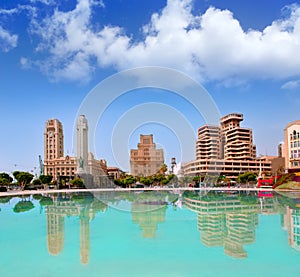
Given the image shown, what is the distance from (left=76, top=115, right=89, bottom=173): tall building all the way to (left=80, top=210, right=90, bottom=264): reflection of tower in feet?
103

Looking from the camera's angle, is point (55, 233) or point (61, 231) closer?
point (55, 233)

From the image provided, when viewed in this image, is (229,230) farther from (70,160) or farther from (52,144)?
(52,144)

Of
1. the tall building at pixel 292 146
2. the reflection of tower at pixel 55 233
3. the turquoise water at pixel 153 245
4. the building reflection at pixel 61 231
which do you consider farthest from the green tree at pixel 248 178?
the reflection of tower at pixel 55 233

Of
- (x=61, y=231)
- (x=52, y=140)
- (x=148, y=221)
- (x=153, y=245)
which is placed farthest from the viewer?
(x=52, y=140)

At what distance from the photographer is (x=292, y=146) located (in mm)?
41000

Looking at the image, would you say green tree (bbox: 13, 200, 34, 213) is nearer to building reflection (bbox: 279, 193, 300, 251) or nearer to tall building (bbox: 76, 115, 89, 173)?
building reflection (bbox: 279, 193, 300, 251)

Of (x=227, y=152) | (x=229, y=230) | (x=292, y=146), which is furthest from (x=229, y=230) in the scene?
(x=227, y=152)

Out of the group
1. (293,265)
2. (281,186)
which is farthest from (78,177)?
(293,265)

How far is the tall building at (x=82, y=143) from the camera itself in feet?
150

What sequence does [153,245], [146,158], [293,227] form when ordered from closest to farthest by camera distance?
[153,245]
[293,227]
[146,158]

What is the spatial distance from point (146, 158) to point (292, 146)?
84.7 feet

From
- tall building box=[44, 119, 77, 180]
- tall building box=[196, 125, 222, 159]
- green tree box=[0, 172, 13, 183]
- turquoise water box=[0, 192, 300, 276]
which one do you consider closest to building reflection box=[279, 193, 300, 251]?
turquoise water box=[0, 192, 300, 276]

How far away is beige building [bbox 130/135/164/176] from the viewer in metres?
57.5

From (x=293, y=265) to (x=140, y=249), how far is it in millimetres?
3873
